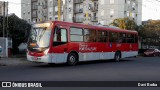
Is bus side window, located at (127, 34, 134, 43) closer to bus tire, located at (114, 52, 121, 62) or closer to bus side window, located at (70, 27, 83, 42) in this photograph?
bus tire, located at (114, 52, 121, 62)

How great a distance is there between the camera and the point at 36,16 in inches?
3383

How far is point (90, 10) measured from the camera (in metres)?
71.6

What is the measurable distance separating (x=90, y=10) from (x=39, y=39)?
53.9 meters

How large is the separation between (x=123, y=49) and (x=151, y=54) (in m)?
19.7

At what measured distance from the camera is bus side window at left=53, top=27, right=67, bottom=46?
18.5 meters

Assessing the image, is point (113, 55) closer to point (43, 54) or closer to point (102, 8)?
point (43, 54)

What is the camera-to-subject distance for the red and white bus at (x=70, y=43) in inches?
720

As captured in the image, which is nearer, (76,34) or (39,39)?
(39,39)

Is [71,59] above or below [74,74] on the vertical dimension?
above

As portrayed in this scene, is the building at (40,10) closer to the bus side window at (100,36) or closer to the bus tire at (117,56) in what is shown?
the bus tire at (117,56)

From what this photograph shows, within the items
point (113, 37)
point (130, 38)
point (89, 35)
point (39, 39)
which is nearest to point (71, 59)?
point (39, 39)

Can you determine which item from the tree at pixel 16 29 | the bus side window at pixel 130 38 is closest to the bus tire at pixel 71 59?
the bus side window at pixel 130 38

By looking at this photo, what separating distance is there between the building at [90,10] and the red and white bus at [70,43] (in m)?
32.9

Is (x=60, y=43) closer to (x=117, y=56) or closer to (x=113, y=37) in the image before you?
(x=113, y=37)
